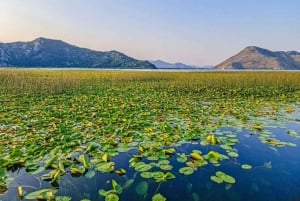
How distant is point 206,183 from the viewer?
13.7 feet

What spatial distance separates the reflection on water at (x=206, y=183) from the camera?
379 cm

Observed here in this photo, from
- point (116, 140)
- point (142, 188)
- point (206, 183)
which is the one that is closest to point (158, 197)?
point (142, 188)

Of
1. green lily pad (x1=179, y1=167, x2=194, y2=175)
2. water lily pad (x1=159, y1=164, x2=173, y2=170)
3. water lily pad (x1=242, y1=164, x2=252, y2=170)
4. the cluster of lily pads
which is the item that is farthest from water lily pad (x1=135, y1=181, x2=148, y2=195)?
water lily pad (x1=242, y1=164, x2=252, y2=170)

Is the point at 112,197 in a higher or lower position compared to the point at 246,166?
higher

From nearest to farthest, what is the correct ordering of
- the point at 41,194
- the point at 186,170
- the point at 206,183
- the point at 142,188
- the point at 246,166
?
the point at 41,194, the point at 142,188, the point at 206,183, the point at 186,170, the point at 246,166

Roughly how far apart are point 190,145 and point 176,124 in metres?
1.91

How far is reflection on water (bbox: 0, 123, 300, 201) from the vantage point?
379 cm

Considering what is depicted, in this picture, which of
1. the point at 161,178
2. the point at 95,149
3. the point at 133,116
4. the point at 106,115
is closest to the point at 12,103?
the point at 106,115

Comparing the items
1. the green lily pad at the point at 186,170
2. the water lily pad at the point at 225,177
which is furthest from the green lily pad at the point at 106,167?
the water lily pad at the point at 225,177

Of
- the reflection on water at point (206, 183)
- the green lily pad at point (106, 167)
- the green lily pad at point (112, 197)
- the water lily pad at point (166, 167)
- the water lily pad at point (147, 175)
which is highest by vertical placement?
the green lily pad at point (112, 197)

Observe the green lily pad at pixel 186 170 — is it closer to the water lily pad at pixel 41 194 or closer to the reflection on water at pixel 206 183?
the reflection on water at pixel 206 183

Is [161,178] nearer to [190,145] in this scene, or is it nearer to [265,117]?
[190,145]

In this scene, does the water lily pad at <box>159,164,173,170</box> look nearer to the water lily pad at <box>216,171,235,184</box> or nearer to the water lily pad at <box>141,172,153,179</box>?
the water lily pad at <box>141,172,153,179</box>

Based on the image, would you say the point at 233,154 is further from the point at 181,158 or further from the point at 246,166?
the point at 181,158
